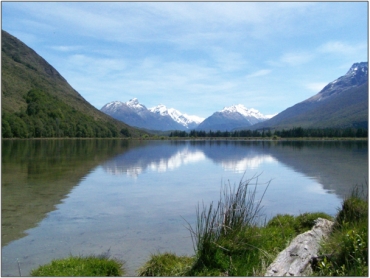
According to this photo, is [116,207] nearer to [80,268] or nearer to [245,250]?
[80,268]

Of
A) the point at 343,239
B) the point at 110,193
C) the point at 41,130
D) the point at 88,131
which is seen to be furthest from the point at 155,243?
the point at 88,131

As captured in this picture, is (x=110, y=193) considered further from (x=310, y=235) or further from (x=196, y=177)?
(x=310, y=235)

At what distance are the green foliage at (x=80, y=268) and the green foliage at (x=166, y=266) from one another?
2.09ft

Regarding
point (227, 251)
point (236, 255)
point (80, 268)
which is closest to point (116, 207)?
point (80, 268)

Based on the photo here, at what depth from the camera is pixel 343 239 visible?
7531 millimetres

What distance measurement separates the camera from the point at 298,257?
24.4 ft

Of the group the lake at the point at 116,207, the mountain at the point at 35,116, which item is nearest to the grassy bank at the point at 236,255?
the lake at the point at 116,207

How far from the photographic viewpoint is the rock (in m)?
6.97

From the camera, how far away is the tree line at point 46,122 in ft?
436

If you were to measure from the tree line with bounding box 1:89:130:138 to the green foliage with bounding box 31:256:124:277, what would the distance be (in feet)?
418

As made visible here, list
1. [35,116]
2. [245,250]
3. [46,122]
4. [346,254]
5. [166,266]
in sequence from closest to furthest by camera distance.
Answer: [346,254] → [245,250] → [166,266] → [35,116] → [46,122]

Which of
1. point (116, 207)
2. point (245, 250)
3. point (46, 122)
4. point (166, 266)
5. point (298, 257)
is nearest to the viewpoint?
point (298, 257)

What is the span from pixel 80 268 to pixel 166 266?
202 centimetres

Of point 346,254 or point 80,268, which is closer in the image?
point 346,254
